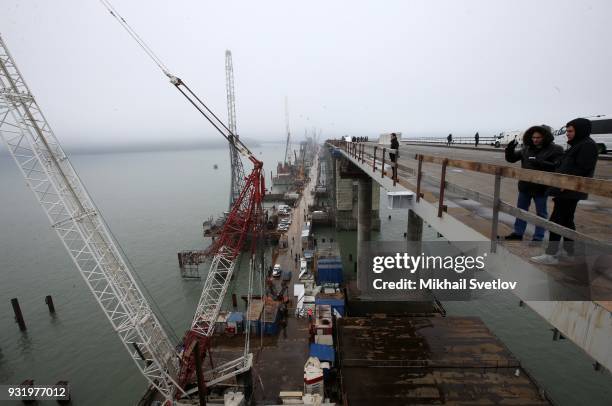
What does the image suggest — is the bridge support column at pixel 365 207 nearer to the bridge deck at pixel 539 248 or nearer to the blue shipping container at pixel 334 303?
the blue shipping container at pixel 334 303

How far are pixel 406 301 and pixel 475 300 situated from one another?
8.52 m

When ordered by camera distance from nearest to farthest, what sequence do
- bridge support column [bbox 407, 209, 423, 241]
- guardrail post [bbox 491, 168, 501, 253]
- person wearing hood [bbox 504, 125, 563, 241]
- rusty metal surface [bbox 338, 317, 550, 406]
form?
guardrail post [bbox 491, 168, 501, 253] → person wearing hood [bbox 504, 125, 563, 241] → rusty metal surface [bbox 338, 317, 550, 406] → bridge support column [bbox 407, 209, 423, 241]

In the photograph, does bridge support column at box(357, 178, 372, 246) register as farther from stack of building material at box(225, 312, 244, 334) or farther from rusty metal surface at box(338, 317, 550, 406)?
stack of building material at box(225, 312, 244, 334)

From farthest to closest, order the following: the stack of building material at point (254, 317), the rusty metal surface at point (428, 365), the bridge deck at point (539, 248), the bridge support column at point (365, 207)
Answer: the bridge support column at point (365, 207), the stack of building material at point (254, 317), the rusty metal surface at point (428, 365), the bridge deck at point (539, 248)

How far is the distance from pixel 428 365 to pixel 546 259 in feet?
34.3

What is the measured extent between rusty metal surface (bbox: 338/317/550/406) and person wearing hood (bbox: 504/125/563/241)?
900cm

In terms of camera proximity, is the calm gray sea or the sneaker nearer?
the sneaker

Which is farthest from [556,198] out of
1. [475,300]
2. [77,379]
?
[77,379]

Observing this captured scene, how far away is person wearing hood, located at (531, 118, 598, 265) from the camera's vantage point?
443 centimetres

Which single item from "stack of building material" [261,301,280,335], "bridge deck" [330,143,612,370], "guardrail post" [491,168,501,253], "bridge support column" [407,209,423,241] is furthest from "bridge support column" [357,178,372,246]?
"guardrail post" [491,168,501,253]

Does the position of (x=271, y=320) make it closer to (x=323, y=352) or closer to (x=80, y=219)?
(x=323, y=352)

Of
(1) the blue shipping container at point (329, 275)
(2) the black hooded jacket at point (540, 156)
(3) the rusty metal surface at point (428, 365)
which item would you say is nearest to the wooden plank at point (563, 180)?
(2) the black hooded jacket at point (540, 156)

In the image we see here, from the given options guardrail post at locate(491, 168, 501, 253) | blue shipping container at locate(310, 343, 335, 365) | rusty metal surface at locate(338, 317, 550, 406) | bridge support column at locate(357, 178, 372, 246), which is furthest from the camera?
bridge support column at locate(357, 178, 372, 246)

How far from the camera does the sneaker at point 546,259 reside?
440cm
